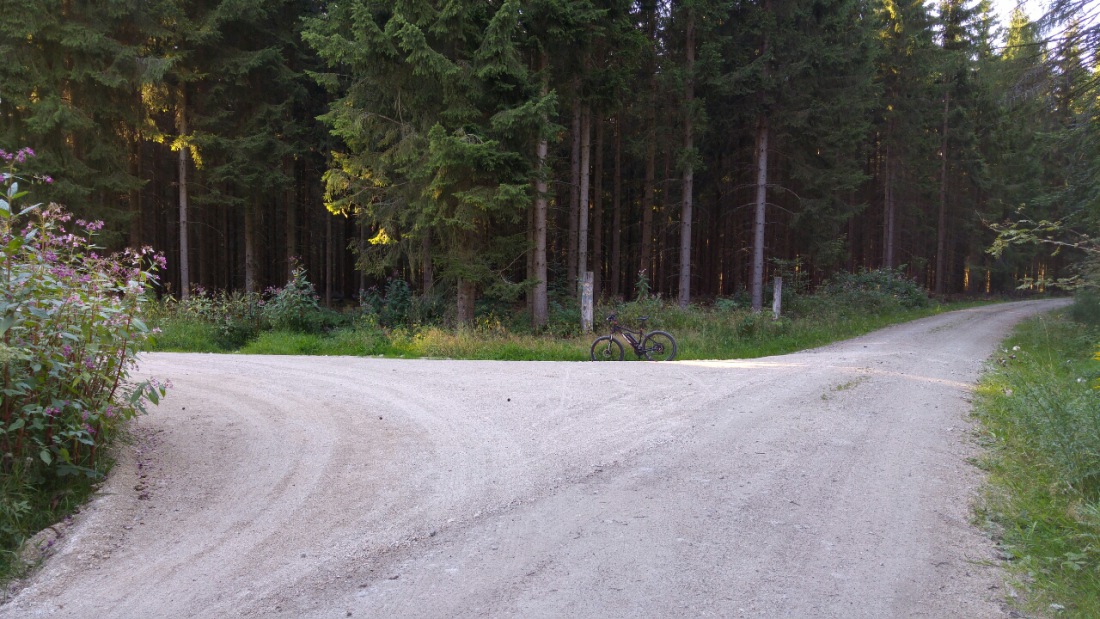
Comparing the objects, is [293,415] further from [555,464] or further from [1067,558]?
[1067,558]

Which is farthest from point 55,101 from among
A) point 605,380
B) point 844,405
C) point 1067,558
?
point 1067,558

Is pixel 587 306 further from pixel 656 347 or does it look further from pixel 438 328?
pixel 438 328

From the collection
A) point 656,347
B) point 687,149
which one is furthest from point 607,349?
point 687,149

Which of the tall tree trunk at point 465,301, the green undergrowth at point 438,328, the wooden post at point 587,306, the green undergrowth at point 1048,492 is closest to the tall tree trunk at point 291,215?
the green undergrowth at point 438,328

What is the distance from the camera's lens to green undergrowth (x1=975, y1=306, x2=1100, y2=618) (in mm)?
3479

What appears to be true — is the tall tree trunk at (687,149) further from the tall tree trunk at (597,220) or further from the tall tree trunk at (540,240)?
the tall tree trunk at (540,240)

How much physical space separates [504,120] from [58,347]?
33.7ft

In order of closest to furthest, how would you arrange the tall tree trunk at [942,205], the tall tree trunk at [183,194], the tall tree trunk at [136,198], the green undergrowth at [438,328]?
the green undergrowth at [438,328]
the tall tree trunk at [183,194]
the tall tree trunk at [136,198]
the tall tree trunk at [942,205]

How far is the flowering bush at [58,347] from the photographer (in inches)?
164

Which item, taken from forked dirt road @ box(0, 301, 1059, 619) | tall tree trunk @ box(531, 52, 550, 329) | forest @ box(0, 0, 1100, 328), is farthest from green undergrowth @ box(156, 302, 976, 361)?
forked dirt road @ box(0, 301, 1059, 619)

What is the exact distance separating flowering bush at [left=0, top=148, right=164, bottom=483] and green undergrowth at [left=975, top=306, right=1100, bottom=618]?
20.2 ft

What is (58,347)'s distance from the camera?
4438mm

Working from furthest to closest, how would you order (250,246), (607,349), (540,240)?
1. (250,246)
2. (540,240)
3. (607,349)

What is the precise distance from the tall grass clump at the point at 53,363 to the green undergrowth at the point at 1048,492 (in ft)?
19.6
